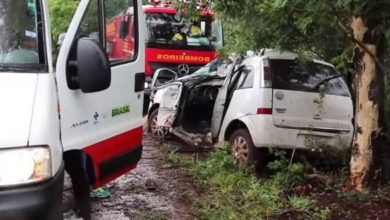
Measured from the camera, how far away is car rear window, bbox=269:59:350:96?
7656 mm

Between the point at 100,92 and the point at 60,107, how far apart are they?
54 centimetres

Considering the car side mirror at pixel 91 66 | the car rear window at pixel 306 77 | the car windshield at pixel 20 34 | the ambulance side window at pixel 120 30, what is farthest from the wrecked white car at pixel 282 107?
the car windshield at pixel 20 34

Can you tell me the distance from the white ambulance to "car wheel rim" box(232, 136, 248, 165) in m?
2.65

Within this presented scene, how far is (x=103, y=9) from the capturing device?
4.86 m

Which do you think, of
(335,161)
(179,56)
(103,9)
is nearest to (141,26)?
(103,9)

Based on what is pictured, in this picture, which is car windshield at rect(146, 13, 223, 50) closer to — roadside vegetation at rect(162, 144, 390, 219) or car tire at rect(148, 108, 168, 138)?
car tire at rect(148, 108, 168, 138)

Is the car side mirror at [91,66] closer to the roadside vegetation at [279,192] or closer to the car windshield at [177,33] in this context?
the roadside vegetation at [279,192]

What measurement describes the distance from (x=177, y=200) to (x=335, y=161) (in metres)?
2.19

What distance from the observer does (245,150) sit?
795cm

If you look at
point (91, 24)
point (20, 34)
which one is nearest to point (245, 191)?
point (91, 24)

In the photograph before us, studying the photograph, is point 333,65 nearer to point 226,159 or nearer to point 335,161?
point 335,161

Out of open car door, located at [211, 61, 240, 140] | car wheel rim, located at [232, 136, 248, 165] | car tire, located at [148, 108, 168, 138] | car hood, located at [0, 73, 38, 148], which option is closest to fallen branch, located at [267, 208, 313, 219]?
car wheel rim, located at [232, 136, 248, 165]

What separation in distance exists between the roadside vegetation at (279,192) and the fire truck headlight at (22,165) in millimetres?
2933

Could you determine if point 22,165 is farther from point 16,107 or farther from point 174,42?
point 174,42
